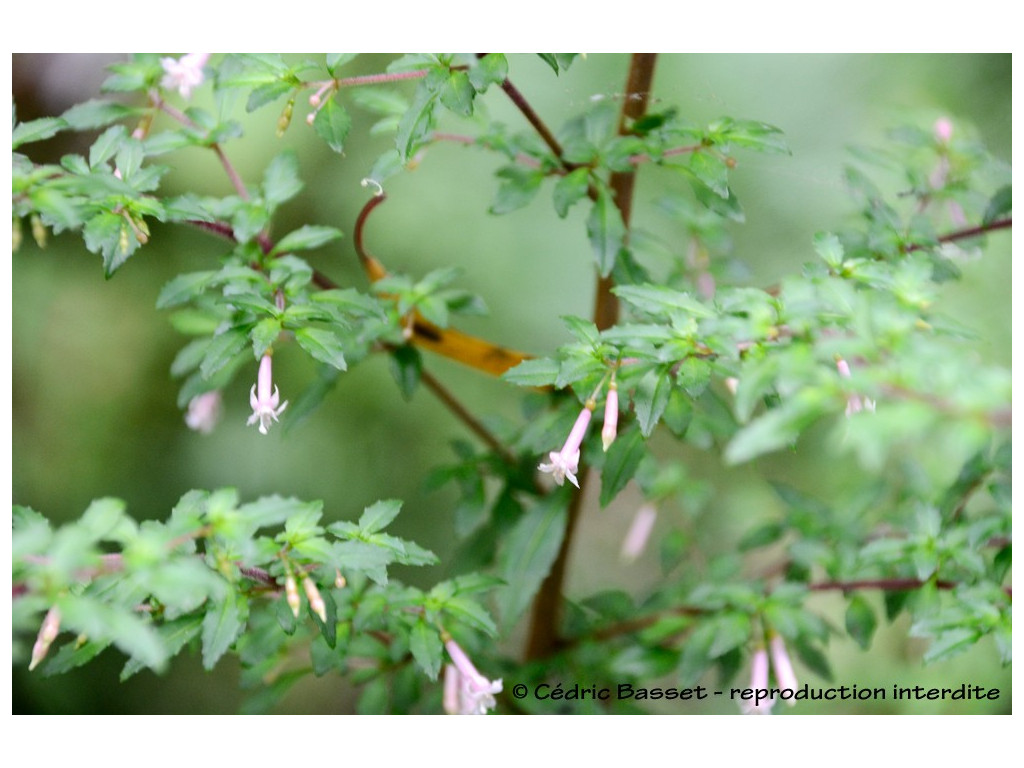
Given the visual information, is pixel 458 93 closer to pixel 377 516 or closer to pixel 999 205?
pixel 377 516

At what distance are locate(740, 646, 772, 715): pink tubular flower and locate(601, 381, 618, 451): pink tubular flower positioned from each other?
0.41 m

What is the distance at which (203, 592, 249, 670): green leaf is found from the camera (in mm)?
790

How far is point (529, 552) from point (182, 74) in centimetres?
70

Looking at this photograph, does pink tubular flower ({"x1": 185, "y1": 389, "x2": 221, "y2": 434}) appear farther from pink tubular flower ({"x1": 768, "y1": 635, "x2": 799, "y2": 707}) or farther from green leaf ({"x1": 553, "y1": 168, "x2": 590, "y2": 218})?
pink tubular flower ({"x1": 768, "y1": 635, "x2": 799, "y2": 707})

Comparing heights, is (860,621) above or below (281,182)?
below

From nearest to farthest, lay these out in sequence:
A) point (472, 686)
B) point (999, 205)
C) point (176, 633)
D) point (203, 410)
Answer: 1. point (176, 633)
2. point (472, 686)
3. point (999, 205)
4. point (203, 410)

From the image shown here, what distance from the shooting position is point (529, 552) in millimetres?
1194

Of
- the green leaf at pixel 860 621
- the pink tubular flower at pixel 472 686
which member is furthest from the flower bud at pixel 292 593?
the green leaf at pixel 860 621

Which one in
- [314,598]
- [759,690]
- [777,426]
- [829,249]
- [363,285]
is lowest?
[759,690]

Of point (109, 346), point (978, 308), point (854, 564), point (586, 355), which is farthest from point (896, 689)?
point (109, 346)

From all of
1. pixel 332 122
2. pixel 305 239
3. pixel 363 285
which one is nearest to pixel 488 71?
pixel 332 122

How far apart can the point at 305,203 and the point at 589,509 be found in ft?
3.27

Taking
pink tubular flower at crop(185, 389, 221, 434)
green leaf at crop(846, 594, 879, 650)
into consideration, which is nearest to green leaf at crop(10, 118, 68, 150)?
pink tubular flower at crop(185, 389, 221, 434)

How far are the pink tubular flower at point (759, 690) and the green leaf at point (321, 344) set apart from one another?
0.60 meters
